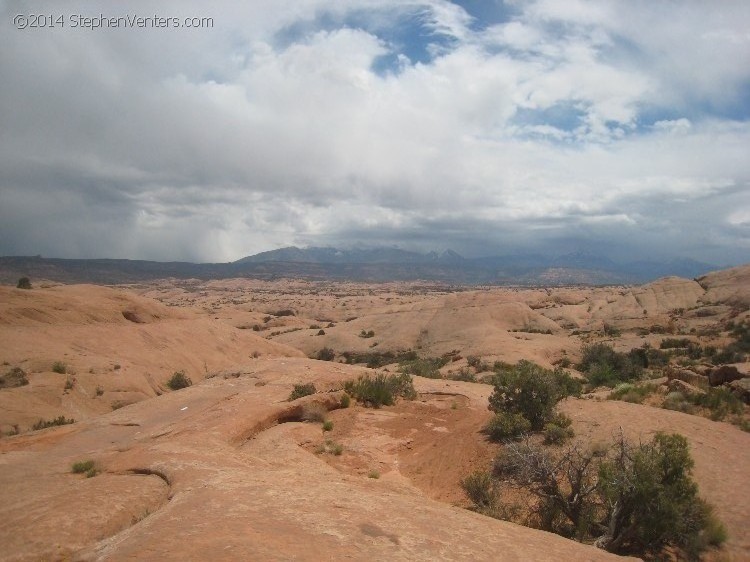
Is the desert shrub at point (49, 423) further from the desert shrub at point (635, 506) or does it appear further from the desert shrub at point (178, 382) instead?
the desert shrub at point (635, 506)

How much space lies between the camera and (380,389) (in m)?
17.7

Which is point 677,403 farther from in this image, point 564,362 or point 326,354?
point 326,354

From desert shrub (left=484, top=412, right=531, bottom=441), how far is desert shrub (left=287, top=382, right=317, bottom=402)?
262 inches

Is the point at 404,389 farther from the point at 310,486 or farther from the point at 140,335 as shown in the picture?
the point at 140,335

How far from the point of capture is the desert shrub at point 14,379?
2102 centimetres

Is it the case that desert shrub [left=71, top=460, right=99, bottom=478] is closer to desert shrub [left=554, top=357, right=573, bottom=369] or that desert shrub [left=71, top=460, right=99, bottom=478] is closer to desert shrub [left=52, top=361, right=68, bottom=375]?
desert shrub [left=52, top=361, right=68, bottom=375]

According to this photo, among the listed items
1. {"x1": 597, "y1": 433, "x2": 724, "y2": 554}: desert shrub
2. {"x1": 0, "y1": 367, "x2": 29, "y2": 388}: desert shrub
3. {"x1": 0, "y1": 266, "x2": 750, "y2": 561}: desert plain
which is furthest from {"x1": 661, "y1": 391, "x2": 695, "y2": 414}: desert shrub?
{"x1": 0, "y1": 367, "x2": 29, "y2": 388}: desert shrub

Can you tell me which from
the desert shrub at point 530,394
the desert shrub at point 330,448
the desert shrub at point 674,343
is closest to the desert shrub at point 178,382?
the desert shrub at point 330,448

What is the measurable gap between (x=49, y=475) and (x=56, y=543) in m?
4.53

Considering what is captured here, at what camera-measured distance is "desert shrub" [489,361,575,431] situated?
541 inches

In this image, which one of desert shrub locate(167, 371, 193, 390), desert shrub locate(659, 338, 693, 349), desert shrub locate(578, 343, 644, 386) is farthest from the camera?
desert shrub locate(659, 338, 693, 349)

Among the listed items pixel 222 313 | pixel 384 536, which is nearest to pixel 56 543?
pixel 384 536

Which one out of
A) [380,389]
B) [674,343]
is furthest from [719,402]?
[674,343]

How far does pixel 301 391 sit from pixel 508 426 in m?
7.46
